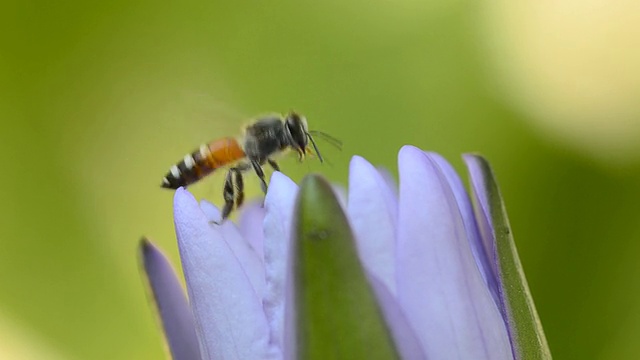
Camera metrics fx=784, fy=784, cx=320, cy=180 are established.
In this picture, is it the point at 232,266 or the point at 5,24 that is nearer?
the point at 232,266

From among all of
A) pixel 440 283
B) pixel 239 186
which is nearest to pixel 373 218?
pixel 440 283

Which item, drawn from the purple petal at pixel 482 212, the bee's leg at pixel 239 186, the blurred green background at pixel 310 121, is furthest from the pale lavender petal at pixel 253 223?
the blurred green background at pixel 310 121

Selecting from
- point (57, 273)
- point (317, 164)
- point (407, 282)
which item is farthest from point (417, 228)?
point (57, 273)

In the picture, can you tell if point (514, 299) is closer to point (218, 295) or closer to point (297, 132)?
point (218, 295)

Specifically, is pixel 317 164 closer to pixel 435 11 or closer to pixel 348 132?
pixel 348 132

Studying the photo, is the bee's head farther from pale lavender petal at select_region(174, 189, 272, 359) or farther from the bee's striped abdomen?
pale lavender petal at select_region(174, 189, 272, 359)

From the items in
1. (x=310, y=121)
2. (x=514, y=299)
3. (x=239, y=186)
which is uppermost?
(x=310, y=121)

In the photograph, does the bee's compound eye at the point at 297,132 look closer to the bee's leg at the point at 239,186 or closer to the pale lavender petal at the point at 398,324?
the bee's leg at the point at 239,186

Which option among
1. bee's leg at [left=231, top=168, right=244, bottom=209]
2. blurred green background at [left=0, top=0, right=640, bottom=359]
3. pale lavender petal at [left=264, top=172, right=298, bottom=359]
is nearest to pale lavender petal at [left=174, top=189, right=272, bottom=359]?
pale lavender petal at [left=264, top=172, right=298, bottom=359]

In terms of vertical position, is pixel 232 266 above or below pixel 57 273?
below
